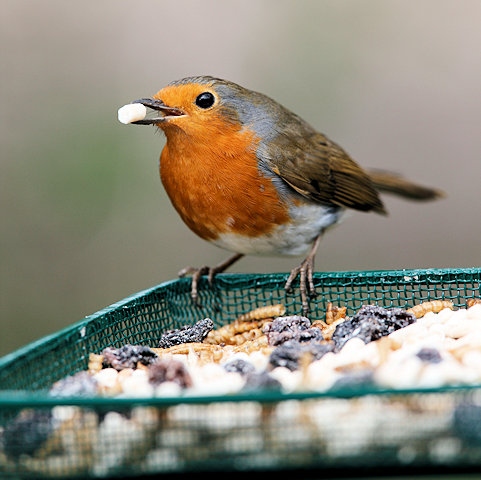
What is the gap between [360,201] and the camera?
579 centimetres

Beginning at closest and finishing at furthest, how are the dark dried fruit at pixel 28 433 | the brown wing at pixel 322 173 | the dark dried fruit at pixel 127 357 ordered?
1. the dark dried fruit at pixel 28 433
2. the dark dried fruit at pixel 127 357
3. the brown wing at pixel 322 173

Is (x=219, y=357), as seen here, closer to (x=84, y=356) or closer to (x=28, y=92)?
(x=84, y=356)

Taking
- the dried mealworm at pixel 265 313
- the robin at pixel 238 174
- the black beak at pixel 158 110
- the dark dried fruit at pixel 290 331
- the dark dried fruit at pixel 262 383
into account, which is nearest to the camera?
the dark dried fruit at pixel 262 383

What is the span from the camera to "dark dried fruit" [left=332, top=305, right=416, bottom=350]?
12.5ft

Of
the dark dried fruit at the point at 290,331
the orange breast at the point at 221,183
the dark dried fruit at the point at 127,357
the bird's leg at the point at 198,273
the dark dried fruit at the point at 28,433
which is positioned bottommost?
the dark dried fruit at the point at 28,433

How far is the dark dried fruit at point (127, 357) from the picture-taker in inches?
146

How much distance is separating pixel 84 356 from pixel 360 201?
2.37 m

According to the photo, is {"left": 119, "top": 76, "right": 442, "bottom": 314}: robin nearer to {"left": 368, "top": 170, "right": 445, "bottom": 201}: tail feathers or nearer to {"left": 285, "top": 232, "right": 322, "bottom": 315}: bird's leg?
{"left": 285, "top": 232, "right": 322, "bottom": 315}: bird's leg

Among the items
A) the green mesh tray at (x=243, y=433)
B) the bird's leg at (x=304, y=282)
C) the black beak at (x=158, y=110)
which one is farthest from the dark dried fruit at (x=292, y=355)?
the black beak at (x=158, y=110)

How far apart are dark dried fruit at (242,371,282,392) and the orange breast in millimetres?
1957

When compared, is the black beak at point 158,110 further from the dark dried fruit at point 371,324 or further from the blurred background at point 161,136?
the blurred background at point 161,136

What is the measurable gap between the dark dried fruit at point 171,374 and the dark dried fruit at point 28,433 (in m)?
0.47

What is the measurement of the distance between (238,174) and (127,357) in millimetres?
1527

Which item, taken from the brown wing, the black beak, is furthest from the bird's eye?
the brown wing
